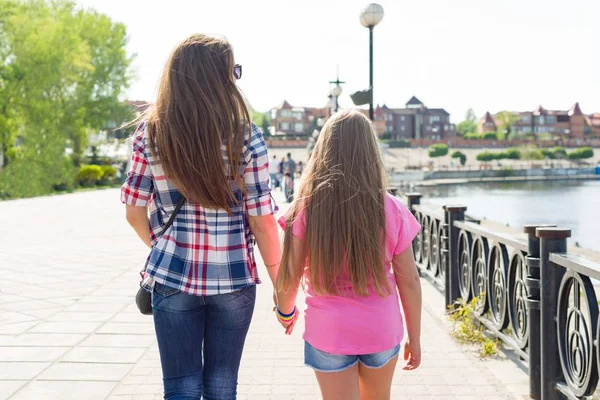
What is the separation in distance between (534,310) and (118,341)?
322cm

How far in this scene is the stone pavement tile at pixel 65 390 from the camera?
13.8 ft

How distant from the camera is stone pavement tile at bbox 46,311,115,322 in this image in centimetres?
633

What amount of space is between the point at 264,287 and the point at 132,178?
6.05 meters

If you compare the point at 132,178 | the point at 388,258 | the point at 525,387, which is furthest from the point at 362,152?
the point at 525,387

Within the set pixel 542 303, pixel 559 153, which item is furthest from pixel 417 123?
pixel 542 303

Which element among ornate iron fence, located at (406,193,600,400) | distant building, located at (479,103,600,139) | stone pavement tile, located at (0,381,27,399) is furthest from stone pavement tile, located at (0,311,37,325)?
distant building, located at (479,103,600,139)

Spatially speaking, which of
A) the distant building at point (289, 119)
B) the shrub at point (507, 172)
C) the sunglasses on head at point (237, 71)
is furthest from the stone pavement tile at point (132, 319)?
the distant building at point (289, 119)

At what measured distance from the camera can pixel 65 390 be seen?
14.2 feet

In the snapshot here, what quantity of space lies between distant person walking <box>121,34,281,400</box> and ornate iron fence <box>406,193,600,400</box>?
1.64m

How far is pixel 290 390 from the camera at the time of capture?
439 cm

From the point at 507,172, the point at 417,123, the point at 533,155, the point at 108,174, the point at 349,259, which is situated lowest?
the point at 507,172

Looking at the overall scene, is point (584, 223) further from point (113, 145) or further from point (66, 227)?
point (113, 145)

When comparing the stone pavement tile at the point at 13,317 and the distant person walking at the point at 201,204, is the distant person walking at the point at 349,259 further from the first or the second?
the stone pavement tile at the point at 13,317

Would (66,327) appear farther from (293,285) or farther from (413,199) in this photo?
(413,199)
